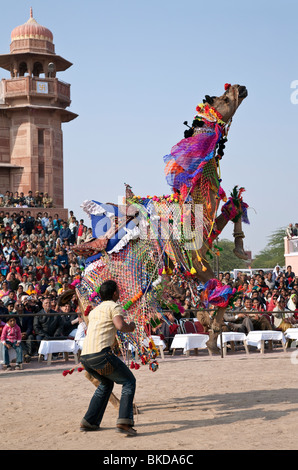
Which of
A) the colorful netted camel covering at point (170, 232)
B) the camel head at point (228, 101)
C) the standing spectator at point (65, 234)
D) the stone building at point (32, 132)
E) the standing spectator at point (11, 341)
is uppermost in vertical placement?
the stone building at point (32, 132)

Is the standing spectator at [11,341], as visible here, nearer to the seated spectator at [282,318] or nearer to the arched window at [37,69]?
the seated spectator at [282,318]

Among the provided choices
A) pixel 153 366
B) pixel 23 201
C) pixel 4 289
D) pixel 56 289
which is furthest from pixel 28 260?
pixel 153 366

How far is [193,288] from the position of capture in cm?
898

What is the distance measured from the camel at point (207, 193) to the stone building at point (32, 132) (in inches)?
1029

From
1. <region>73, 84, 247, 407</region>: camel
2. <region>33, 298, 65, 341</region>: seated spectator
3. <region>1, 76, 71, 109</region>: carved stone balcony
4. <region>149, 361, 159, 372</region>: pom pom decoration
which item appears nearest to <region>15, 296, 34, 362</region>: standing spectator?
<region>33, 298, 65, 341</region>: seated spectator

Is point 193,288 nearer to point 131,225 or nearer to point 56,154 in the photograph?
point 131,225

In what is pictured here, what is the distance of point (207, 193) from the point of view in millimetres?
8344

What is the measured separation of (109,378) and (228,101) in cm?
366

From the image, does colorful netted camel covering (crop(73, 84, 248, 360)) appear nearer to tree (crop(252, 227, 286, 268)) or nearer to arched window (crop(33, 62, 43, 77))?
arched window (crop(33, 62, 43, 77))

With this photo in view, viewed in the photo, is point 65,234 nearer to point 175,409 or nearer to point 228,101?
point 175,409

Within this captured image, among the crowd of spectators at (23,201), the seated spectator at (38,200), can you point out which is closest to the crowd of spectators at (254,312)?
the crowd of spectators at (23,201)

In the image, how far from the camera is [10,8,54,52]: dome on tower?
3600 centimetres

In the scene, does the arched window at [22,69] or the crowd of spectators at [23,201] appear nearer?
the crowd of spectators at [23,201]

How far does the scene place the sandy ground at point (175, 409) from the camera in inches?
264
